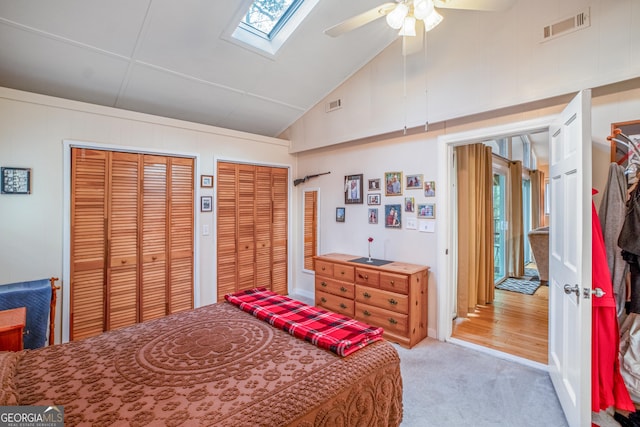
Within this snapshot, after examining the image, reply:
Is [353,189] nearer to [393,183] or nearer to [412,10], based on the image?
[393,183]

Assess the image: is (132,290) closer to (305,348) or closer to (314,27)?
(305,348)

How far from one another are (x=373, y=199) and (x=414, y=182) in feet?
1.92

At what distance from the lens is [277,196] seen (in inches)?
177

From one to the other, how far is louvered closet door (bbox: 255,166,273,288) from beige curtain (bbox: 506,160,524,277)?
4.57 meters

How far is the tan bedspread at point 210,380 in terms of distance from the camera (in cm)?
109

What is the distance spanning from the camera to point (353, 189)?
3928mm

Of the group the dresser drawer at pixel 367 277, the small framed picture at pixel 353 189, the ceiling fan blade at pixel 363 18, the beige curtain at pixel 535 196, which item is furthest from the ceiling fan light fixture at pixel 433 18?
the beige curtain at pixel 535 196

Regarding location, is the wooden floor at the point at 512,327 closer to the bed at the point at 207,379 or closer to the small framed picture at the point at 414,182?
the small framed picture at the point at 414,182

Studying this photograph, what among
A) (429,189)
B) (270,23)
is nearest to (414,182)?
(429,189)

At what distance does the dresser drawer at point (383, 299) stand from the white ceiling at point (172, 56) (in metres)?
2.64

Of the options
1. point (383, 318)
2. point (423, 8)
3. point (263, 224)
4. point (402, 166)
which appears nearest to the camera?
point (423, 8)

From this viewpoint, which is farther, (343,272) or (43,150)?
(343,272)

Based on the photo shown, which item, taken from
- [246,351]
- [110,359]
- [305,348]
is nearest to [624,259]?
[305,348]

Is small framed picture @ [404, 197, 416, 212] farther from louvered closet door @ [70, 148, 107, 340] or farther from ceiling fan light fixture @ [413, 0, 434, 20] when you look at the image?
louvered closet door @ [70, 148, 107, 340]
